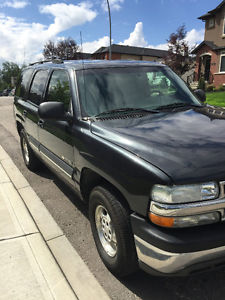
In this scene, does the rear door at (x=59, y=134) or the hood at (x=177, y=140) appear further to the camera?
the rear door at (x=59, y=134)

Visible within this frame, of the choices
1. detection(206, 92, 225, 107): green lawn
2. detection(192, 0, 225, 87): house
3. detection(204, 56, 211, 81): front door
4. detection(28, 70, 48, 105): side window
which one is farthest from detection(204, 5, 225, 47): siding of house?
detection(28, 70, 48, 105): side window

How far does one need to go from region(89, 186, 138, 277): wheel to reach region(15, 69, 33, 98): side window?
321 centimetres

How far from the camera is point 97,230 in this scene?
278cm

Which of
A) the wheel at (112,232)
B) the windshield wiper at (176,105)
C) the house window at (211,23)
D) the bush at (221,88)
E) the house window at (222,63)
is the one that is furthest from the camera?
the house window at (211,23)

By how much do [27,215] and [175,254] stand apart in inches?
95.6

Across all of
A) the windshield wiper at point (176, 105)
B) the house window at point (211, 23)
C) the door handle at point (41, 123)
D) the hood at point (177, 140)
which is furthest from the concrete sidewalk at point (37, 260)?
the house window at point (211, 23)

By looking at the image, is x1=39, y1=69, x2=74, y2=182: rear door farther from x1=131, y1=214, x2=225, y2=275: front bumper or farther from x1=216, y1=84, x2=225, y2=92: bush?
x1=216, y1=84, x2=225, y2=92: bush

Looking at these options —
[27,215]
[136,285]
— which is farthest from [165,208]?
[27,215]

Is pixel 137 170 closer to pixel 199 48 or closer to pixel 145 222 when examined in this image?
pixel 145 222

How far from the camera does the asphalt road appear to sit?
2.38 metres

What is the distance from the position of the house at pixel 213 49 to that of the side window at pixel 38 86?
924 inches

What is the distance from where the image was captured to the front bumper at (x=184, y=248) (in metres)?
1.79

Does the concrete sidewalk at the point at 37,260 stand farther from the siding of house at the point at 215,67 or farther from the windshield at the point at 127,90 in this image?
the siding of house at the point at 215,67

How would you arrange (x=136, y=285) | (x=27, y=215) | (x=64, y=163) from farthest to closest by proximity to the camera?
(x=27, y=215)
(x=64, y=163)
(x=136, y=285)
